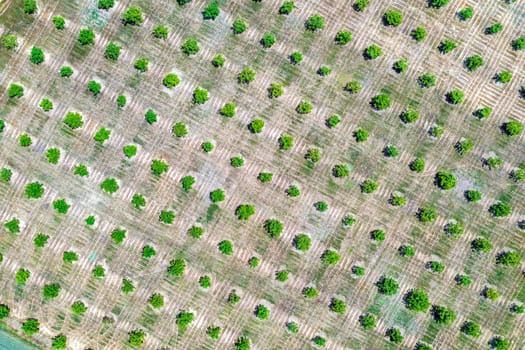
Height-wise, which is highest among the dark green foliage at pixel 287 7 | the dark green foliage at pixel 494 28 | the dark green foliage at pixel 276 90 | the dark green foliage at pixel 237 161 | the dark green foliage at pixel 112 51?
the dark green foliage at pixel 494 28

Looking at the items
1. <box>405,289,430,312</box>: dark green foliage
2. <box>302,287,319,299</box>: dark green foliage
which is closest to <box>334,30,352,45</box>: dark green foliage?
<box>302,287,319,299</box>: dark green foliage

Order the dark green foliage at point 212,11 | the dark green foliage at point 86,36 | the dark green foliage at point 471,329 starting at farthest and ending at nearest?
the dark green foliage at point 212,11 → the dark green foliage at point 86,36 → the dark green foliage at point 471,329

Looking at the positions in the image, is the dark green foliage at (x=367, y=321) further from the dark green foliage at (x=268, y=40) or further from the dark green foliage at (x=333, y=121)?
the dark green foliage at (x=268, y=40)

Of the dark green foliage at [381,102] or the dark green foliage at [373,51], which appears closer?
the dark green foliage at [381,102]

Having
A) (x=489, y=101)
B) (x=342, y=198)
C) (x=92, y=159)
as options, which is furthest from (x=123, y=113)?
(x=489, y=101)

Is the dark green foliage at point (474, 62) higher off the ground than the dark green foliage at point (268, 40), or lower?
higher

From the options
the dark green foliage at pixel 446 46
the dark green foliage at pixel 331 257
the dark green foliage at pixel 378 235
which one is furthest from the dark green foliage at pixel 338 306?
the dark green foliage at pixel 446 46

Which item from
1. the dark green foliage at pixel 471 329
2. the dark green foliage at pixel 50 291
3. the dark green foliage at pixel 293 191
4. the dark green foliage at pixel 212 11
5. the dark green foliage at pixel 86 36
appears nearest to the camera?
the dark green foliage at pixel 50 291

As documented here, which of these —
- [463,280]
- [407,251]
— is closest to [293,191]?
[407,251]
